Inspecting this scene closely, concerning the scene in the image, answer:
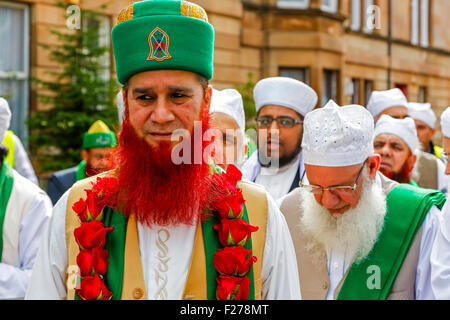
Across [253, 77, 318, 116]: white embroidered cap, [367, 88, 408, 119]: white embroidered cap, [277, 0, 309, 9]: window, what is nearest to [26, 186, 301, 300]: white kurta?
[253, 77, 318, 116]: white embroidered cap

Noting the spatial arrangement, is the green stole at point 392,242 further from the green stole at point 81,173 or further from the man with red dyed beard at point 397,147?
the green stole at point 81,173

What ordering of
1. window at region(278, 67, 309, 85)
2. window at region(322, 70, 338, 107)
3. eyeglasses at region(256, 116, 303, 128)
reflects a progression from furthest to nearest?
window at region(322, 70, 338, 107), window at region(278, 67, 309, 85), eyeglasses at region(256, 116, 303, 128)

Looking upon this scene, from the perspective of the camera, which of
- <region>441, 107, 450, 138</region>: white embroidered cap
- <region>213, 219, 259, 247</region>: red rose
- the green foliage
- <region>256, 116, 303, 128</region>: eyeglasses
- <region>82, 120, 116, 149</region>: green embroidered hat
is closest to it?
<region>213, 219, 259, 247</region>: red rose

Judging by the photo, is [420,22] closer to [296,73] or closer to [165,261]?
[296,73]

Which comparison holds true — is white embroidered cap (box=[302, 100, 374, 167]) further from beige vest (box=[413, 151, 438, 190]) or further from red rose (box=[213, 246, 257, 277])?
beige vest (box=[413, 151, 438, 190])

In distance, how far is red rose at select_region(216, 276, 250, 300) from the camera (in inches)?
94.4

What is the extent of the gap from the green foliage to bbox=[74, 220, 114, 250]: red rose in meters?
8.30

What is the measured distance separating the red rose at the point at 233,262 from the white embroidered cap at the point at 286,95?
3128 millimetres

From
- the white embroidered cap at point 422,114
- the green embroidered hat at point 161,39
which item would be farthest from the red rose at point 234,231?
the white embroidered cap at point 422,114

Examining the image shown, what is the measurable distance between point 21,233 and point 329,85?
16.3m

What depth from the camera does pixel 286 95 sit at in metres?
5.50

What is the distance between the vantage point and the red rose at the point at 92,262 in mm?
2371

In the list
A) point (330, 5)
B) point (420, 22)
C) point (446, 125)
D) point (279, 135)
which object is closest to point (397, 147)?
point (279, 135)

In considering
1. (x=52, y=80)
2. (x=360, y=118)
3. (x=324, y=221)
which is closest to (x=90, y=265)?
(x=324, y=221)
